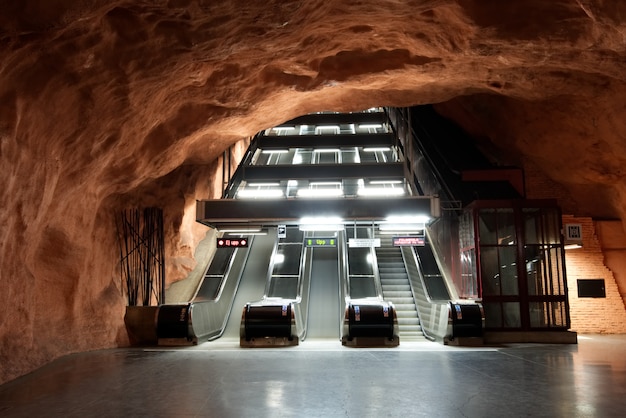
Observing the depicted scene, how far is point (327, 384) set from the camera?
637cm

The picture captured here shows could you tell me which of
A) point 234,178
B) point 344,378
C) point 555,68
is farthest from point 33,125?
point 234,178

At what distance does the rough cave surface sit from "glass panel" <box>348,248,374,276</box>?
4873 millimetres

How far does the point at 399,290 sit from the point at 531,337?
391 centimetres

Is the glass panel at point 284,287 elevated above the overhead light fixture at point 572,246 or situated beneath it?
situated beneath

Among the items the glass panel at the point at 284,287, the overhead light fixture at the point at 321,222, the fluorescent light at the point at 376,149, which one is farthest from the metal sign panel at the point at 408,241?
the fluorescent light at the point at 376,149

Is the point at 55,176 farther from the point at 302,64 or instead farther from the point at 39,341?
the point at 302,64

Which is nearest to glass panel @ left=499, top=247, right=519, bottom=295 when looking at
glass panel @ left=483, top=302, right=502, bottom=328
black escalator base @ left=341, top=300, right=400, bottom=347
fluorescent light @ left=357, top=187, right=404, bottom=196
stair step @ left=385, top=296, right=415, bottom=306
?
glass panel @ left=483, top=302, right=502, bottom=328

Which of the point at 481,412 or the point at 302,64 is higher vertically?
the point at 302,64

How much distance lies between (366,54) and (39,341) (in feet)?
24.9

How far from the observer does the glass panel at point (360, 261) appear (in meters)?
14.6

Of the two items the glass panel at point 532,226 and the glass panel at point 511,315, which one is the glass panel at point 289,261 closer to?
the glass panel at point 511,315

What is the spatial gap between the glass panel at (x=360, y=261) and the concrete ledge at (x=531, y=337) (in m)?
3.78

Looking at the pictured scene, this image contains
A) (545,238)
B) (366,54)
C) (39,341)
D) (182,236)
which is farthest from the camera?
(182,236)

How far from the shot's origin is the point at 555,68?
8.89 m
